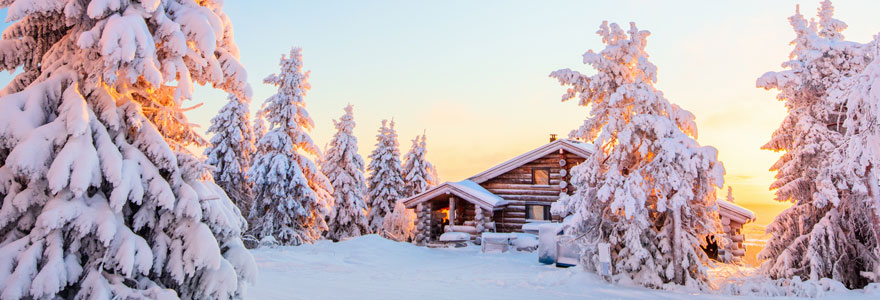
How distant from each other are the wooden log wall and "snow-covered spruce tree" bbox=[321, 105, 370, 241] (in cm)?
1176

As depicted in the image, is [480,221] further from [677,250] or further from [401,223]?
[677,250]

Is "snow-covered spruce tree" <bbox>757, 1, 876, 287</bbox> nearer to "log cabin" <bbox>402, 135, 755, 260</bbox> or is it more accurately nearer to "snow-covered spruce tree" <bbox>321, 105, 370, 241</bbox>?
"log cabin" <bbox>402, 135, 755, 260</bbox>

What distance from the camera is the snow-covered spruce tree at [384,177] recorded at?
4066cm

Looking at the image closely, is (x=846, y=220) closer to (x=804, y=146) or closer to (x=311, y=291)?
(x=804, y=146)

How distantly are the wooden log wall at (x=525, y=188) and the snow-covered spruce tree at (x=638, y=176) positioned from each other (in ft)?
37.3

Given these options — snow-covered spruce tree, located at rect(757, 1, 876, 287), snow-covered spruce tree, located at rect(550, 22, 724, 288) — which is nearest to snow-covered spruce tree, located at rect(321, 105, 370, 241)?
snow-covered spruce tree, located at rect(550, 22, 724, 288)

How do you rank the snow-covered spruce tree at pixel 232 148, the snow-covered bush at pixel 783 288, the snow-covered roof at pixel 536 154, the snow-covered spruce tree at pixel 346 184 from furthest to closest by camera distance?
the snow-covered spruce tree at pixel 346 184
the snow-covered spruce tree at pixel 232 148
the snow-covered roof at pixel 536 154
the snow-covered bush at pixel 783 288

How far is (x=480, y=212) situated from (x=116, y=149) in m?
20.5

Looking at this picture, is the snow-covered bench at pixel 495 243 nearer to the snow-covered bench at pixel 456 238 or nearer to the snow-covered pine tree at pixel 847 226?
the snow-covered bench at pixel 456 238

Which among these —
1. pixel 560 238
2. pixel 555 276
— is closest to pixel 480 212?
pixel 560 238

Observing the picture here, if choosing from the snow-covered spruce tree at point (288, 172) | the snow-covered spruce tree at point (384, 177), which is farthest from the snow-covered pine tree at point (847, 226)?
the snow-covered spruce tree at point (384, 177)

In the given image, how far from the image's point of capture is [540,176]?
1057 inches

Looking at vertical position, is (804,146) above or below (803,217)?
above

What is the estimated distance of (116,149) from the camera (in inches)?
249
